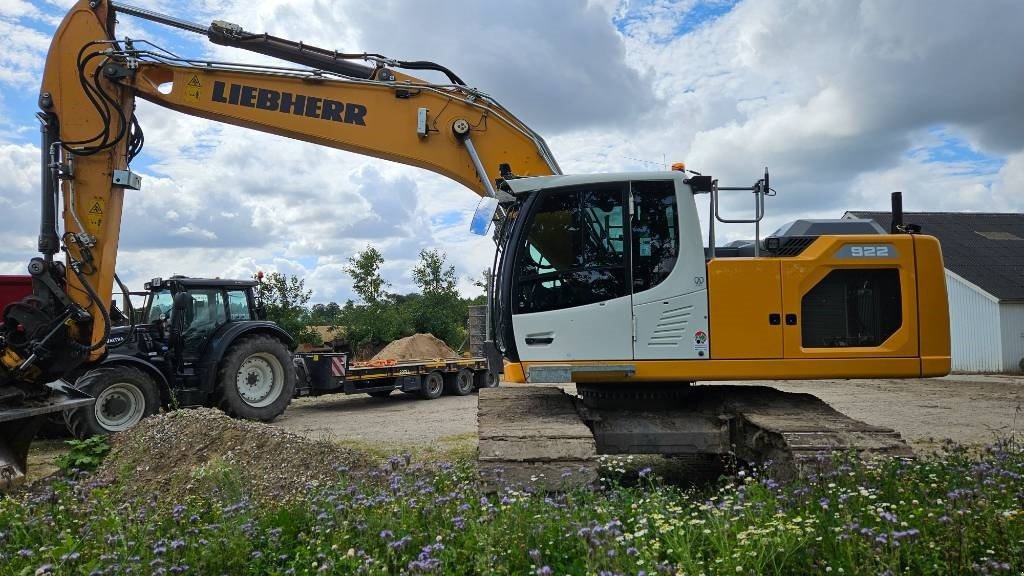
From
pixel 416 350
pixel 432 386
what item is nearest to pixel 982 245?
pixel 416 350

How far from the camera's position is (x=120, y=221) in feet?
23.3

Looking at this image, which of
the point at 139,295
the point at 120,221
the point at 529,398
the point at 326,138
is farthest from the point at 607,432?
the point at 139,295

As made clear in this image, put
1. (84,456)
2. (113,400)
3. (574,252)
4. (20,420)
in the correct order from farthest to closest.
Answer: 1. (113,400)
2. (84,456)
3. (20,420)
4. (574,252)

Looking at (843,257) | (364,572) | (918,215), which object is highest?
(918,215)

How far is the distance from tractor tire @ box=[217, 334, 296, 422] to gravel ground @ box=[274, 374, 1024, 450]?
1.69 feet

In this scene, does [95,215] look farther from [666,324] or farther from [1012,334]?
[1012,334]

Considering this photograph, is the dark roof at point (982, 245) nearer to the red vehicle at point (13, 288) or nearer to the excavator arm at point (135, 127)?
the excavator arm at point (135, 127)

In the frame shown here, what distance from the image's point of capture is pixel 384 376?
47.7ft

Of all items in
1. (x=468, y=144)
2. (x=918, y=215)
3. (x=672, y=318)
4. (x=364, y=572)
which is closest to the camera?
(x=364, y=572)

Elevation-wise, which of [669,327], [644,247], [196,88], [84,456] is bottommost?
[84,456]

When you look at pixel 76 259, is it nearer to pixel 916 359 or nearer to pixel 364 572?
pixel 364 572

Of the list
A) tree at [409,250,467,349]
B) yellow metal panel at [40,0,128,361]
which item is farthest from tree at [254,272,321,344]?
yellow metal panel at [40,0,128,361]

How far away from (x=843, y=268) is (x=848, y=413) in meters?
7.82

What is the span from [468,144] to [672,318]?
253 centimetres
